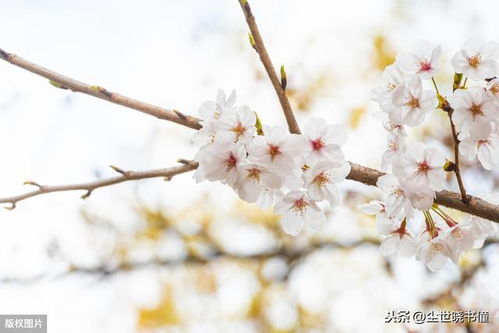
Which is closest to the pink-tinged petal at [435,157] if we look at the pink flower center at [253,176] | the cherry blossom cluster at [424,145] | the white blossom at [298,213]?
the cherry blossom cluster at [424,145]

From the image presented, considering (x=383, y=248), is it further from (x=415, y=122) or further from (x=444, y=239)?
(x=415, y=122)

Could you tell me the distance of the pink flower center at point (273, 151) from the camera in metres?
1.21

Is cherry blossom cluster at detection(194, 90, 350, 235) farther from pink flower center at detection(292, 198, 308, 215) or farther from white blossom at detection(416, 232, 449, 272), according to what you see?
white blossom at detection(416, 232, 449, 272)

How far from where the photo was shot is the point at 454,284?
4422 mm

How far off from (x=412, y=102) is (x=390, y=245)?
52 cm

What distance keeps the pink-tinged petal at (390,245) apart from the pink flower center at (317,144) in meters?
0.46

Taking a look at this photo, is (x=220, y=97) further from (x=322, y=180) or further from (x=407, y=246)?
(x=407, y=246)

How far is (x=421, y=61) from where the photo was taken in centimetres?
147

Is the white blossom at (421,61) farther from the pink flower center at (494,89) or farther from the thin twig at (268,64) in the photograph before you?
the thin twig at (268,64)

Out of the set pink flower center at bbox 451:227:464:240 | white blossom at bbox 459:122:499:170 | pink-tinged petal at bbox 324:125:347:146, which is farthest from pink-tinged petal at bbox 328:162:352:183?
pink flower center at bbox 451:227:464:240

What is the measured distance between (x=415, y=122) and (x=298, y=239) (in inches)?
173

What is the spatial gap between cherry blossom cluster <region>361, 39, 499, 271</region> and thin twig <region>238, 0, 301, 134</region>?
0.89 ft

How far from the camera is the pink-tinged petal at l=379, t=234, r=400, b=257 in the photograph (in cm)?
162

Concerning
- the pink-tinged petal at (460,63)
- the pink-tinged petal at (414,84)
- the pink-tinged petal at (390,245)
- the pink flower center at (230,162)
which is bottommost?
the pink-tinged petal at (390,245)
